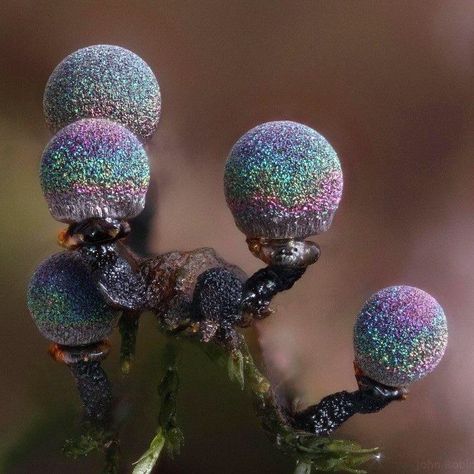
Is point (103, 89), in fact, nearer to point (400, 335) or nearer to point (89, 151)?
point (89, 151)

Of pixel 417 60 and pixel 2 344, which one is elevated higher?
pixel 417 60

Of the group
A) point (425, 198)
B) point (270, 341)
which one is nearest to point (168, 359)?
point (270, 341)

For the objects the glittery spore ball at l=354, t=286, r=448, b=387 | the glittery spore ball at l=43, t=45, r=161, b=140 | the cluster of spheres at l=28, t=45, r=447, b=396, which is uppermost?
the glittery spore ball at l=43, t=45, r=161, b=140

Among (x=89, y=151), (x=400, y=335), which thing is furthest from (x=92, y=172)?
(x=400, y=335)

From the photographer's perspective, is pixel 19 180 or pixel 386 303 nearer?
pixel 386 303

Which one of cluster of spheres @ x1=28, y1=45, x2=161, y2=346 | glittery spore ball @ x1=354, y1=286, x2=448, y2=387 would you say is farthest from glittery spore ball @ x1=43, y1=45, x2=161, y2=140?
glittery spore ball @ x1=354, y1=286, x2=448, y2=387

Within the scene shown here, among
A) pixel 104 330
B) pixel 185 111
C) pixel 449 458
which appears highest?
pixel 185 111

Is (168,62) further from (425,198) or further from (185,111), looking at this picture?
(425,198)

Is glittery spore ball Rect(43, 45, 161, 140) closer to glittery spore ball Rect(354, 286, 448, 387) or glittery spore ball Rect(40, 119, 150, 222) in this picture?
Answer: glittery spore ball Rect(40, 119, 150, 222)
